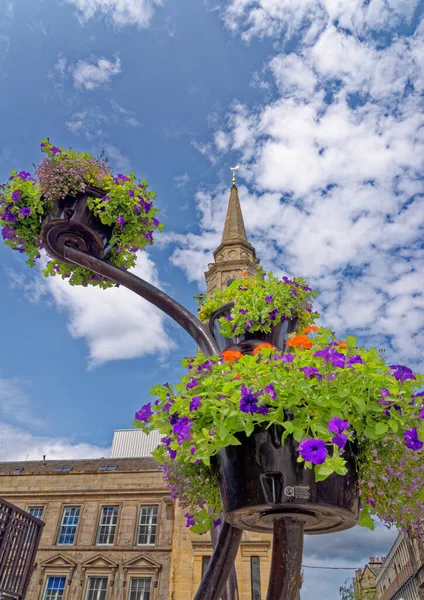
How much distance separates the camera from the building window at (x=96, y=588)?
22062 mm

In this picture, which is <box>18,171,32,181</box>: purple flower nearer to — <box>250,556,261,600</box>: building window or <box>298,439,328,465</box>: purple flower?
<box>298,439,328,465</box>: purple flower

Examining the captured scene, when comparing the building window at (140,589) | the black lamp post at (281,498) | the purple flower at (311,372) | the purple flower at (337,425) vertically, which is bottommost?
the black lamp post at (281,498)

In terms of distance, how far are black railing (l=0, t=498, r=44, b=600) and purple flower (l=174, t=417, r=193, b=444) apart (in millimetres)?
5045

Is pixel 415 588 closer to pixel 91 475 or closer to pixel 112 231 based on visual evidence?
pixel 91 475

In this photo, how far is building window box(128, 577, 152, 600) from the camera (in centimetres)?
2166

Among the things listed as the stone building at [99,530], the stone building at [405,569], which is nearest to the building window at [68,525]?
the stone building at [99,530]

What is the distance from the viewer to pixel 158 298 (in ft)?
8.12

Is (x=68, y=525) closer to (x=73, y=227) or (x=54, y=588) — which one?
(x=54, y=588)

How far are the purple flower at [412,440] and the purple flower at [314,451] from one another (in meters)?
0.33

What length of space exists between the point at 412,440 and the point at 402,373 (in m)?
0.20

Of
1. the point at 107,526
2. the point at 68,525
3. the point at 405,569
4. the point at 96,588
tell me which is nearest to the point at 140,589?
the point at 96,588

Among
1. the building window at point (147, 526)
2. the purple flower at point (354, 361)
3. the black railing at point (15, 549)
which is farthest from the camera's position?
the building window at point (147, 526)

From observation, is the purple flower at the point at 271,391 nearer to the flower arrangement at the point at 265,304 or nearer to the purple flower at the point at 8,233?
the flower arrangement at the point at 265,304

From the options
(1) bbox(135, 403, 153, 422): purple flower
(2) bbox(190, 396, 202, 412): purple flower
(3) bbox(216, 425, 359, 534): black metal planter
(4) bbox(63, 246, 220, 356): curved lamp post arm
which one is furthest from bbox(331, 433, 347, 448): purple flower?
(4) bbox(63, 246, 220, 356): curved lamp post arm
